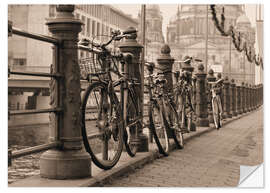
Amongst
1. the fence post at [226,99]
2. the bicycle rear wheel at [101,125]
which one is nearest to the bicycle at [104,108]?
the bicycle rear wheel at [101,125]

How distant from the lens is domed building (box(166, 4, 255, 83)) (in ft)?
19.7

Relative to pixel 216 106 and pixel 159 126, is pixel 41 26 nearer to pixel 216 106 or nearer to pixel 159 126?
pixel 159 126

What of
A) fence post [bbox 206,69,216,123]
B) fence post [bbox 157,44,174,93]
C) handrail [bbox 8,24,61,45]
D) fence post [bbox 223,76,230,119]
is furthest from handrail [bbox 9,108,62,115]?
fence post [bbox 223,76,230,119]

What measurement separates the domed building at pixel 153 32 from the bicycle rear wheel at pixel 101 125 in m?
1.03

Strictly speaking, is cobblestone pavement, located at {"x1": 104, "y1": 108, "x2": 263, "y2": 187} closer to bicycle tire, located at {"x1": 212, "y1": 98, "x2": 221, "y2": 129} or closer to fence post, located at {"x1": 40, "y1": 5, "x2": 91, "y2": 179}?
fence post, located at {"x1": 40, "y1": 5, "x2": 91, "y2": 179}

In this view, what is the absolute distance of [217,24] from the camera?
767cm

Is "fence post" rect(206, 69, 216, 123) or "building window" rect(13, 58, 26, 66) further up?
"building window" rect(13, 58, 26, 66)

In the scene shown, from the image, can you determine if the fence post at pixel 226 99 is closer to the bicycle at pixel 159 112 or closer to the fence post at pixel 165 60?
the fence post at pixel 165 60

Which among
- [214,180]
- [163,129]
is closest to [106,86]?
[214,180]

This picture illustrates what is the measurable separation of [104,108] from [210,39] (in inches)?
194

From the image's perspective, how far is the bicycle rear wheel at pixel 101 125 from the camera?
13.6ft

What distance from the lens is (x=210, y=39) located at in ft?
29.6

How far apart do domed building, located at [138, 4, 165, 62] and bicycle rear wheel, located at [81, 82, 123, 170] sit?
3.37ft

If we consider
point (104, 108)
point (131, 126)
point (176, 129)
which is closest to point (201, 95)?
point (176, 129)
